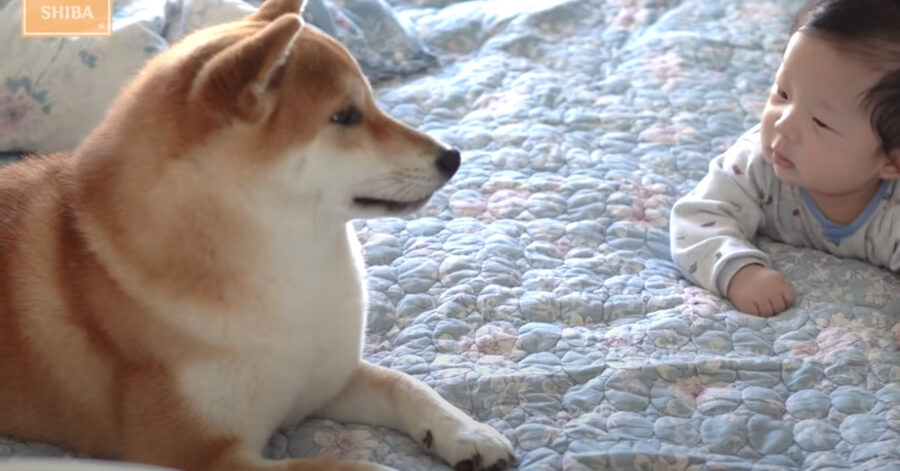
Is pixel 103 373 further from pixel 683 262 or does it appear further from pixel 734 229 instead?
pixel 734 229

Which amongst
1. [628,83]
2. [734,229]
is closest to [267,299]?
[734,229]

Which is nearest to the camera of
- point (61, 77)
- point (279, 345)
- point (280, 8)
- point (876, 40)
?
point (279, 345)

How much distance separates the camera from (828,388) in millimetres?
1387

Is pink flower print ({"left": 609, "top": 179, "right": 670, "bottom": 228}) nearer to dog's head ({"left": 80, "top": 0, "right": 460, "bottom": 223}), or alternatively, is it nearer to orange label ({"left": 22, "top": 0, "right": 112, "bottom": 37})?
dog's head ({"left": 80, "top": 0, "right": 460, "bottom": 223})

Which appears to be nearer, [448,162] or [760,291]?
[448,162]

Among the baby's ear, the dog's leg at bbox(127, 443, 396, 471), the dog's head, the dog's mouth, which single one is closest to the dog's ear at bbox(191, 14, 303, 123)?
the dog's head

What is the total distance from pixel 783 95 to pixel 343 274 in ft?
2.64

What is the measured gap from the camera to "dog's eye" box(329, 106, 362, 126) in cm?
Answer: 120

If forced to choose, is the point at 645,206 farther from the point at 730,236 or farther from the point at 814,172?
the point at 814,172

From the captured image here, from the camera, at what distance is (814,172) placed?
1.62 meters

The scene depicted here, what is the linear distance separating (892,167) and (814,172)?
0.40 feet

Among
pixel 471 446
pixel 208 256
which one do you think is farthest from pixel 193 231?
pixel 471 446

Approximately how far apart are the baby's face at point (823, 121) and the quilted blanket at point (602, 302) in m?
0.15

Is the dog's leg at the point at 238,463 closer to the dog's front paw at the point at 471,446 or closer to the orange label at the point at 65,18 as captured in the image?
the dog's front paw at the point at 471,446
